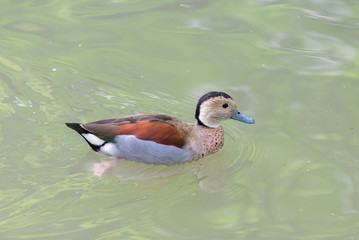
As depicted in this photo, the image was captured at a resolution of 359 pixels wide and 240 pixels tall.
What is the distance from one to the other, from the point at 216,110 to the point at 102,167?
1692 millimetres

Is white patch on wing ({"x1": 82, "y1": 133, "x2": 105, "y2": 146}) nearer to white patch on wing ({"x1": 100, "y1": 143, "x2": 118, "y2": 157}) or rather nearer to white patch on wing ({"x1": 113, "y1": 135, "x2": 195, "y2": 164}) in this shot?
white patch on wing ({"x1": 100, "y1": 143, "x2": 118, "y2": 157})

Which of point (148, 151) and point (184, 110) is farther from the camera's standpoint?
point (184, 110)

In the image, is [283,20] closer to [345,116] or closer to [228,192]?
[345,116]

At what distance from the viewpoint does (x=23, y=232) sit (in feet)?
21.9

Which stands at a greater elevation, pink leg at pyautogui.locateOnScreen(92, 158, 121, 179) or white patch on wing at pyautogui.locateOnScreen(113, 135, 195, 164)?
white patch on wing at pyautogui.locateOnScreen(113, 135, 195, 164)

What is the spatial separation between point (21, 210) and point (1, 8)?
5.91m

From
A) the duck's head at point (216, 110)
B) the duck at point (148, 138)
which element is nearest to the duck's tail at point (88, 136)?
the duck at point (148, 138)

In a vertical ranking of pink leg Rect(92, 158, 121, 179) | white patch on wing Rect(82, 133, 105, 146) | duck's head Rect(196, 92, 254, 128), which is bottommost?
pink leg Rect(92, 158, 121, 179)

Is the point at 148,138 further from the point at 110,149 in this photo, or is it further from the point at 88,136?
the point at 88,136

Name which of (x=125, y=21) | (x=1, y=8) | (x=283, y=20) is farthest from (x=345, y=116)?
(x=1, y=8)

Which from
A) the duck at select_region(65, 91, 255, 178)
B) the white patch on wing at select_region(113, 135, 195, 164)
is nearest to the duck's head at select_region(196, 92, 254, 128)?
the duck at select_region(65, 91, 255, 178)

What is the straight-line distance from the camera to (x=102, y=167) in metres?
8.21

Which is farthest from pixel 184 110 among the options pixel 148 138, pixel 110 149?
pixel 110 149

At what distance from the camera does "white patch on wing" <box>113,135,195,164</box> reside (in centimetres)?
809
